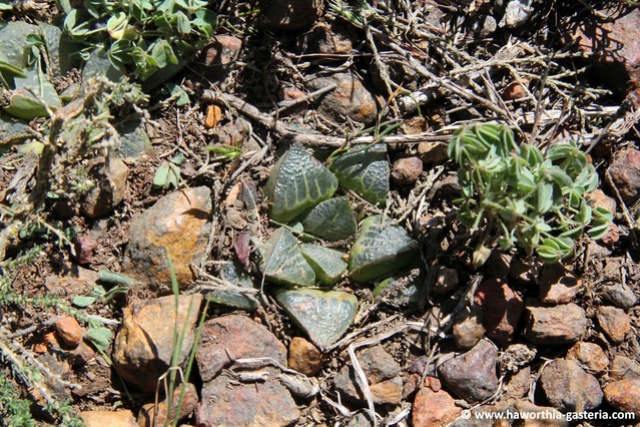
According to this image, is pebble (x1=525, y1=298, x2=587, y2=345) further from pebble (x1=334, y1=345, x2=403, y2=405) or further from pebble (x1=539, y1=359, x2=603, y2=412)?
pebble (x1=334, y1=345, x2=403, y2=405)

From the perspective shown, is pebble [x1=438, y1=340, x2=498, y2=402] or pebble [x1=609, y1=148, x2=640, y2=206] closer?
pebble [x1=438, y1=340, x2=498, y2=402]

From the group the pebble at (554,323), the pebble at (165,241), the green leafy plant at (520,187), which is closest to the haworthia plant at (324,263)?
the pebble at (165,241)

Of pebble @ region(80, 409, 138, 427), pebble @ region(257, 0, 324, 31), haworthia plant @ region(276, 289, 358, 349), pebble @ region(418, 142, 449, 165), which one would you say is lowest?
pebble @ region(80, 409, 138, 427)

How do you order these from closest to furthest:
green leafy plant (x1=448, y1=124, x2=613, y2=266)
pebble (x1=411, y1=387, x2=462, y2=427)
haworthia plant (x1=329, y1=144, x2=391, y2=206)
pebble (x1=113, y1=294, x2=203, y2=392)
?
green leafy plant (x1=448, y1=124, x2=613, y2=266)
pebble (x1=113, y1=294, x2=203, y2=392)
pebble (x1=411, y1=387, x2=462, y2=427)
haworthia plant (x1=329, y1=144, x2=391, y2=206)

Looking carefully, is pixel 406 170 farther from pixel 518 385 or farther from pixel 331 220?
pixel 518 385

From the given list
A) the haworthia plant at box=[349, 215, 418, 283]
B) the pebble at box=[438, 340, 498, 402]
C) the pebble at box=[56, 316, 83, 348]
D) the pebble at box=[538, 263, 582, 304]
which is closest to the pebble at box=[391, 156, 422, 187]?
the haworthia plant at box=[349, 215, 418, 283]

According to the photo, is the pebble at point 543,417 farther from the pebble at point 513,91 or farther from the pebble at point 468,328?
the pebble at point 513,91

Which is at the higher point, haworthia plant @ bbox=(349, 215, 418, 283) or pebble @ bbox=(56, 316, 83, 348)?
haworthia plant @ bbox=(349, 215, 418, 283)
